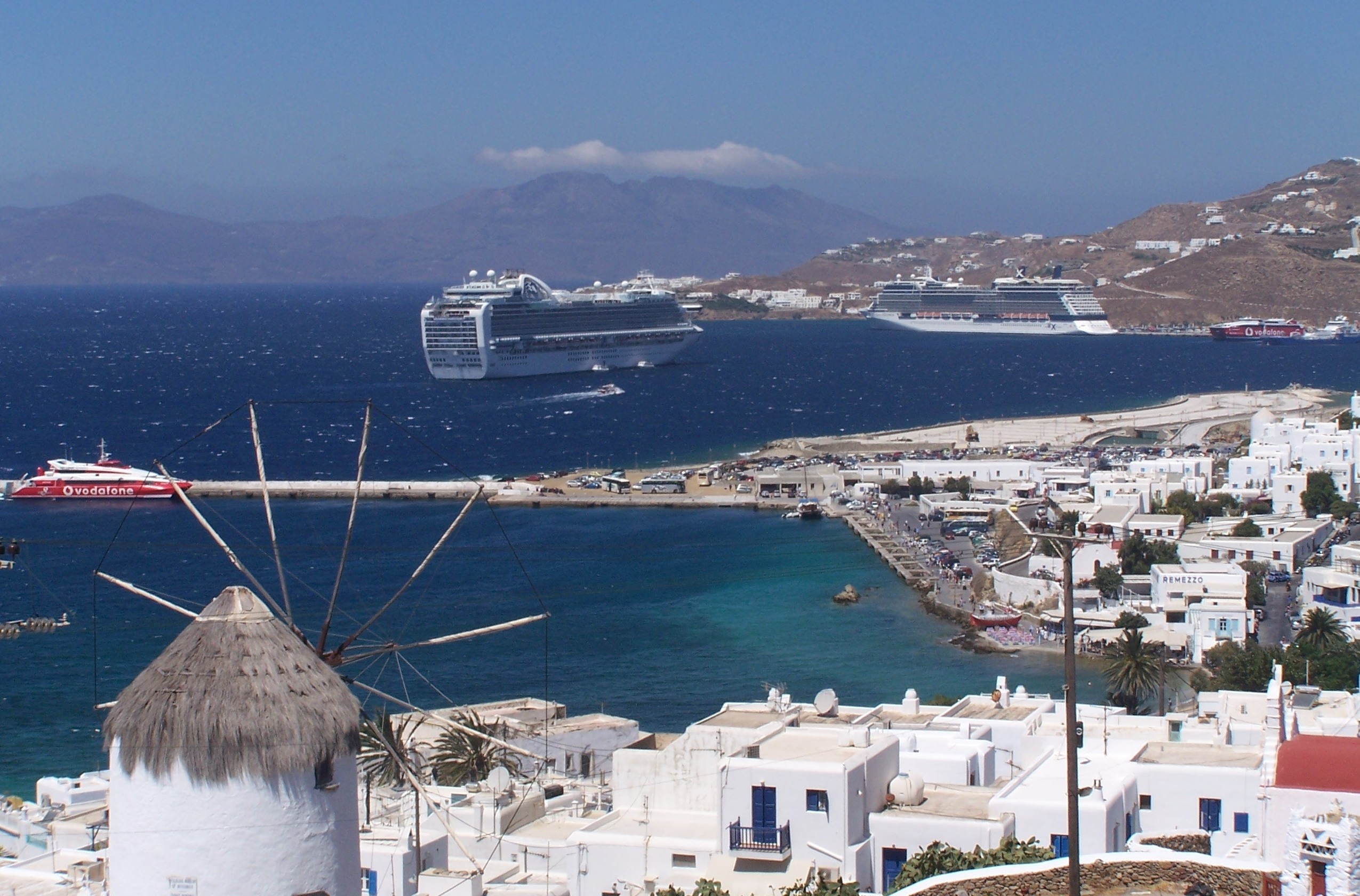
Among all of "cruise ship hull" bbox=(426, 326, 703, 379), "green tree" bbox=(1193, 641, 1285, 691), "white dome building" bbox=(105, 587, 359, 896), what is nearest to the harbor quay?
"white dome building" bbox=(105, 587, 359, 896)

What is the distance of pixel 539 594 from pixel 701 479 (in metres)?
16.9

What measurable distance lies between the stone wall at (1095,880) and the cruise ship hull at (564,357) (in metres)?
75.1

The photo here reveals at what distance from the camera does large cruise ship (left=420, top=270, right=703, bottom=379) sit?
8144 cm

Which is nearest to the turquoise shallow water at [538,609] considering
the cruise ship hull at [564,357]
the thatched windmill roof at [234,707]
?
the thatched windmill roof at [234,707]

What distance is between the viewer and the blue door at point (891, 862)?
9.99 metres

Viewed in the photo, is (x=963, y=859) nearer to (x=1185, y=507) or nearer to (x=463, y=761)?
(x=463, y=761)

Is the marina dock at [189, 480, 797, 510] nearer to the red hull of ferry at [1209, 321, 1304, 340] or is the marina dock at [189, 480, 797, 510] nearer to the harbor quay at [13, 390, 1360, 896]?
the harbor quay at [13, 390, 1360, 896]

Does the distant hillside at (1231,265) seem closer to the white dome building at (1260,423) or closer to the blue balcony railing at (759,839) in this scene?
the white dome building at (1260,423)

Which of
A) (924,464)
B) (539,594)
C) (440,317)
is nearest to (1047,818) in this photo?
(539,594)

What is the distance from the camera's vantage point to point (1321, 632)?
24578 mm

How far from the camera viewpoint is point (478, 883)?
9375mm

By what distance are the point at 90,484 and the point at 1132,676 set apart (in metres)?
32.8

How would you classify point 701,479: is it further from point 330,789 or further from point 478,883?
point 330,789

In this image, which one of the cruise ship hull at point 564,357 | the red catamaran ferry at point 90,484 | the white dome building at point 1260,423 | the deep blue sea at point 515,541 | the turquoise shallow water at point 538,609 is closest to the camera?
the turquoise shallow water at point 538,609
